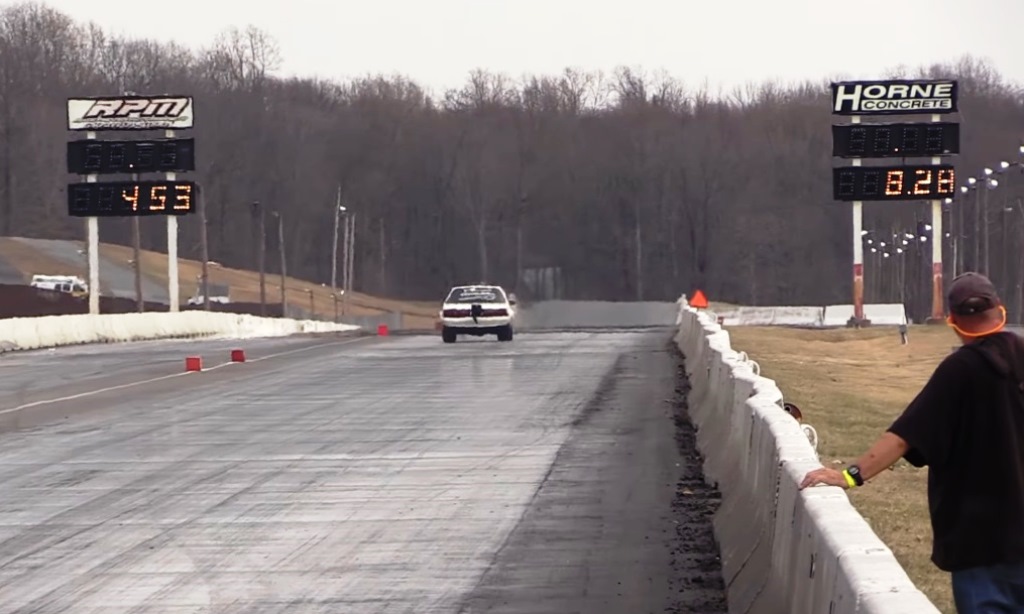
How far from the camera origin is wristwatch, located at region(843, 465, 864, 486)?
678cm

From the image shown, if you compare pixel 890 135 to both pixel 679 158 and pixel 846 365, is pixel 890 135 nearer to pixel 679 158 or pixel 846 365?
pixel 846 365

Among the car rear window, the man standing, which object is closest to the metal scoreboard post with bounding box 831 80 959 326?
the car rear window

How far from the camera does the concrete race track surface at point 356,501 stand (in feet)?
33.7

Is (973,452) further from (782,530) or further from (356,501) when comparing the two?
(356,501)

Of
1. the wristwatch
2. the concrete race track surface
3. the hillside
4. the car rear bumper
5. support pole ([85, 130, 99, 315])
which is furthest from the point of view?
the hillside

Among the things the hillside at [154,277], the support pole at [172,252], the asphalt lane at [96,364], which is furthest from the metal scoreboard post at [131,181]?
the hillside at [154,277]

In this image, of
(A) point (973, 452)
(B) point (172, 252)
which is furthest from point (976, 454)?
(B) point (172, 252)

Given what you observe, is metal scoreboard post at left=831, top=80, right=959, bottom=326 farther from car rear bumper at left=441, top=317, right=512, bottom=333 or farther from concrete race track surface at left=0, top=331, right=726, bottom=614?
concrete race track surface at left=0, top=331, right=726, bottom=614

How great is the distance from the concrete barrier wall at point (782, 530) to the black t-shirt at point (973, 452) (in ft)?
0.99

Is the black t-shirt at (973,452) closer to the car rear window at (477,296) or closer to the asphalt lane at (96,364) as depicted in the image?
the asphalt lane at (96,364)

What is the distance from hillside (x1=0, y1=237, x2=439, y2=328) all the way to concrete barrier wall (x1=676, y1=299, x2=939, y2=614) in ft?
327

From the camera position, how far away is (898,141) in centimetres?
5581

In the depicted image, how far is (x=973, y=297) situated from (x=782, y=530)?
7.09ft

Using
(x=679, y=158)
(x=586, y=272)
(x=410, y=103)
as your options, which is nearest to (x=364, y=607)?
(x=586, y=272)
